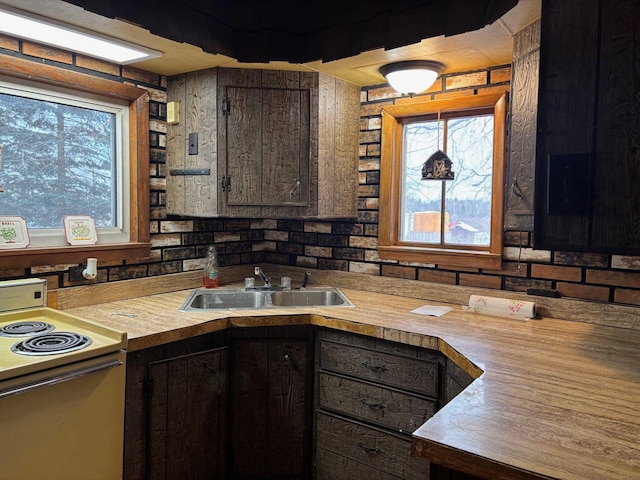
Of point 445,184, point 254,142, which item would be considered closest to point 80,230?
point 254,142

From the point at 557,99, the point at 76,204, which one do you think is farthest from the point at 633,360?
the point at 76,204

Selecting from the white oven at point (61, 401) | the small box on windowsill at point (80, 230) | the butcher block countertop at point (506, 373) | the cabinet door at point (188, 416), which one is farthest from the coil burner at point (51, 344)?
the small box on windowsill at point (80, 230)

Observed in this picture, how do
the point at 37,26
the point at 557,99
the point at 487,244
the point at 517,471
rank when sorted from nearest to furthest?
1. the point at 517,471
2. the point at 557,99
3. the point at 37,26
4. the point at 487,244

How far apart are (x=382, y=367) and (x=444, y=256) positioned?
821 mm

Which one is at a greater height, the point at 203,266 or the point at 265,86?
the point at 265,86

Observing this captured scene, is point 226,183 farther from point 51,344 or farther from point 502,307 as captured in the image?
point 502,307

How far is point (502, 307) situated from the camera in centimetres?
240

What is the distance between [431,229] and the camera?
2854mm

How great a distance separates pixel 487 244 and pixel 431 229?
0.34 metres

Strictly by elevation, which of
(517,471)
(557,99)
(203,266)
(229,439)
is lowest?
(229,439)

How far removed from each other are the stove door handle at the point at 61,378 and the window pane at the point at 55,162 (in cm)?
95

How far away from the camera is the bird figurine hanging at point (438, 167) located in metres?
2.64

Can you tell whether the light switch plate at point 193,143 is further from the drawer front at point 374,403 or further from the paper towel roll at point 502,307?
the paper towel roll at point 502,307

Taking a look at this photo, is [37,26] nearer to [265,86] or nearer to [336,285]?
[265,86]
